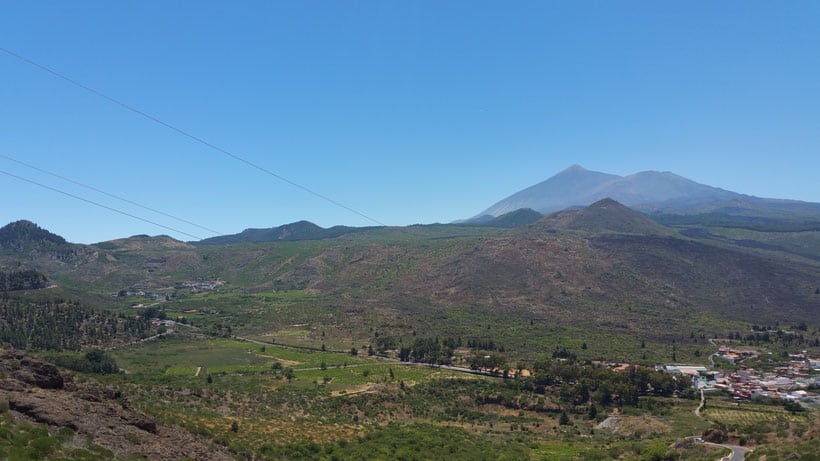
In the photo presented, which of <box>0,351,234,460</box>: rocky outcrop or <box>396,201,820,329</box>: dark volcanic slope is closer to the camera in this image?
<box>0,351,234,460</box>: rocky outcrop

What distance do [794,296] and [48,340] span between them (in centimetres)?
17273

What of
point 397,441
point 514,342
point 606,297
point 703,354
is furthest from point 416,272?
point 397,441

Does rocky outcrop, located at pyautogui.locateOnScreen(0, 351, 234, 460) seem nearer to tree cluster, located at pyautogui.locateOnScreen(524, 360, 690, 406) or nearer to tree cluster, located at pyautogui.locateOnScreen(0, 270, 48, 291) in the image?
tree cluster, located at pyautogui.locateOnScreen(524, 360, 690, 406)

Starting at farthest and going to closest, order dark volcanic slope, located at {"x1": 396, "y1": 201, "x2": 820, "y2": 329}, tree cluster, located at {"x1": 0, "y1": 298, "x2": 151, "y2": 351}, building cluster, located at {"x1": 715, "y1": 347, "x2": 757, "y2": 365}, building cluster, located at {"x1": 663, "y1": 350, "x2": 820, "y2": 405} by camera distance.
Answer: dark volcanic slope, located at {"x1": 396, "y1": 201, "x2": 820, "y2": 329} < building cluster, located at {"x1": 715, "y1": 347, "x2": 757, "y2": 365} < tree cluster, located at {"x1": 0, "y1": 298, "x2": 151, "y2": 351} < building cluster, located at {"x1": 663, "y1": 350, "x2": 820, "y2": 405}

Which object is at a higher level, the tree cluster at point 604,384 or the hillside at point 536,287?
the hillside at point 536,287

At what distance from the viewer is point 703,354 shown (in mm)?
88250

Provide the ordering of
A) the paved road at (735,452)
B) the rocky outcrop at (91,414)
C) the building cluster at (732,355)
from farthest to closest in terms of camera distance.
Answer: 1. the building cluster at (732,355)
2. the paved road at (735,452)
3. the rocky outcrop at (91,414)

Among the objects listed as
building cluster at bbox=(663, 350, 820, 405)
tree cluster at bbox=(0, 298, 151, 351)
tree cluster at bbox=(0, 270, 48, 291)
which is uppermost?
tree cluster at bbox=(0, 270, 48, 291)

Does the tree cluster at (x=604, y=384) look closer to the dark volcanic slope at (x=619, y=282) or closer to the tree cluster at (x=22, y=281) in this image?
the dark volcanic slope at (x=619, y=282)

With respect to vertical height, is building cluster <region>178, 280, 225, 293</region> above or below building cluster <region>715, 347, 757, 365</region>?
above

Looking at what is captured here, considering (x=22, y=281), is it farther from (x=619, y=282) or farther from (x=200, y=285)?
(x=619, y=282)

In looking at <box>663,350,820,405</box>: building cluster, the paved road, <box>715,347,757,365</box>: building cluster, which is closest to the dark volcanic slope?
<box>715,347,757,365</box>: building cluster

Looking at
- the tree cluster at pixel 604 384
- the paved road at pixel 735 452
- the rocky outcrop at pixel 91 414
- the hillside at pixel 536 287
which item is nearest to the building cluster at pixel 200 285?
the hillside at pixel 536 287

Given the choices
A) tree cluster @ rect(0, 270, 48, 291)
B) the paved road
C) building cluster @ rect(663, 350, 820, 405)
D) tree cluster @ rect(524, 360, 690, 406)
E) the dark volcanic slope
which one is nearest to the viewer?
the paved road
